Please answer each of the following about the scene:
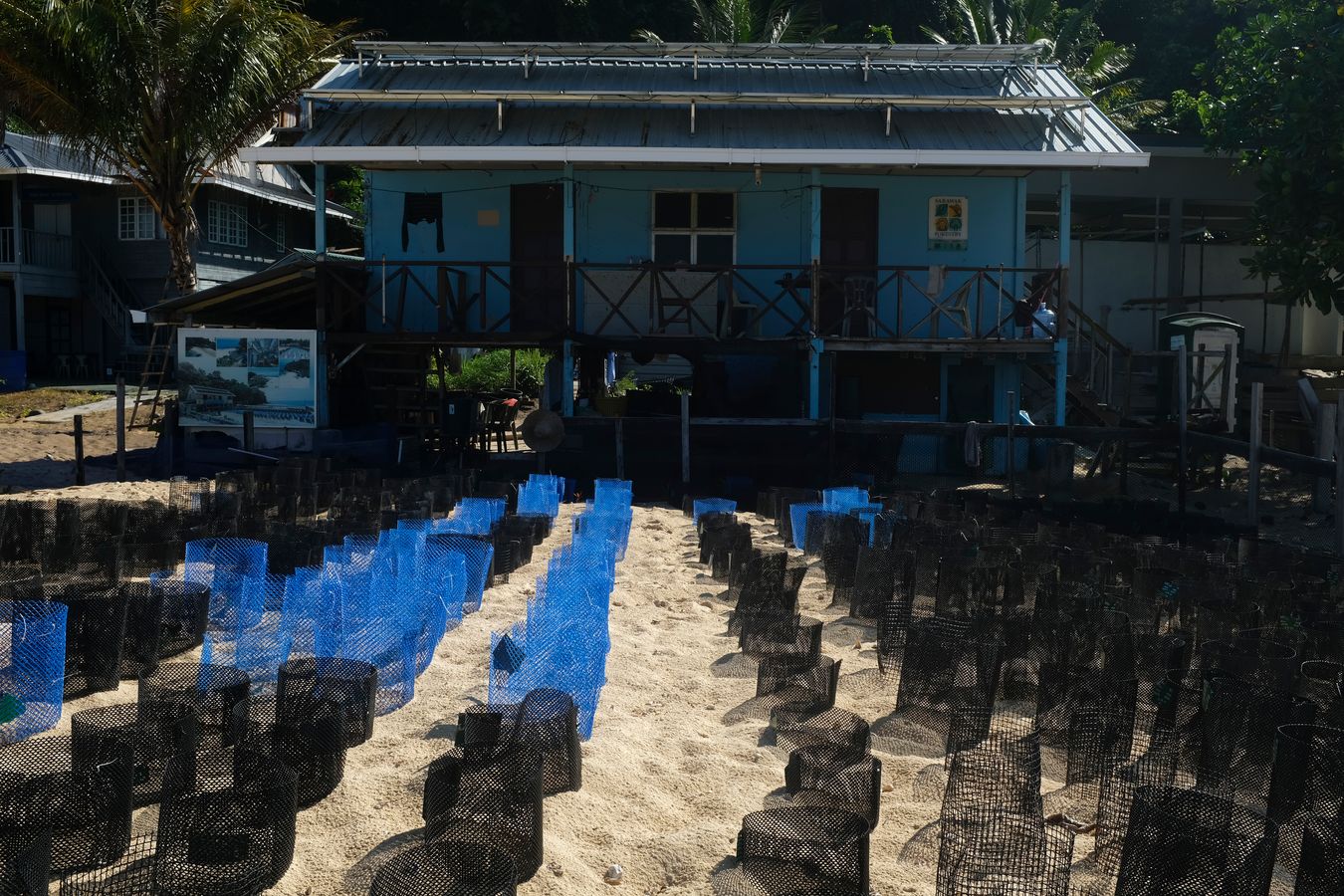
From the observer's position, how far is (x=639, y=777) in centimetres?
571

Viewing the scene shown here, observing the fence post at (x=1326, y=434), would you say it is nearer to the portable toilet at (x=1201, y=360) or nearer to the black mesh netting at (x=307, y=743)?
the portable toilet at (x=1201, y=360)

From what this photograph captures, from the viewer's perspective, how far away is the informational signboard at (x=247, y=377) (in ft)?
54.6

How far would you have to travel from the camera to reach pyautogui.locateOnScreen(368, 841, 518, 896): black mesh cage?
4.25 metres

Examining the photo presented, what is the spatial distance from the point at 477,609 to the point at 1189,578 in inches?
199

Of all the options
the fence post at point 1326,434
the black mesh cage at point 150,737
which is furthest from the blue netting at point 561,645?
the fence post at point 1326,434

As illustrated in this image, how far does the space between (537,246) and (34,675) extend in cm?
1290

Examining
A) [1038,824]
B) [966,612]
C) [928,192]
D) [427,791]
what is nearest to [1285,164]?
[928,192]

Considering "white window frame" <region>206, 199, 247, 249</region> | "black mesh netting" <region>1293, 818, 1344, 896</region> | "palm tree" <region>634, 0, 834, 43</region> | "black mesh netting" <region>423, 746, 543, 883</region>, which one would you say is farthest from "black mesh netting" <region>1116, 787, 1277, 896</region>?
"white window frame" <region>206, 199, 247, 249</region>

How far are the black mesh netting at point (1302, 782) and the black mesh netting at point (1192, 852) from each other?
673 mm

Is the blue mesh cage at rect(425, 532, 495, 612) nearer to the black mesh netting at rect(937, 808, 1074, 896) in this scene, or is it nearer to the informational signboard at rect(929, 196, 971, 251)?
the black mesh netting at rect(937, 808, 1074, 896)

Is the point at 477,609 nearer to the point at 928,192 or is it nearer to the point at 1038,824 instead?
the point at 1038,824

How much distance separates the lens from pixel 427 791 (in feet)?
16.2

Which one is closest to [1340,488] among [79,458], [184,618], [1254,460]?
[1254,460]

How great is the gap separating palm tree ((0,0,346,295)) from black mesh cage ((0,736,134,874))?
55.5 ft
